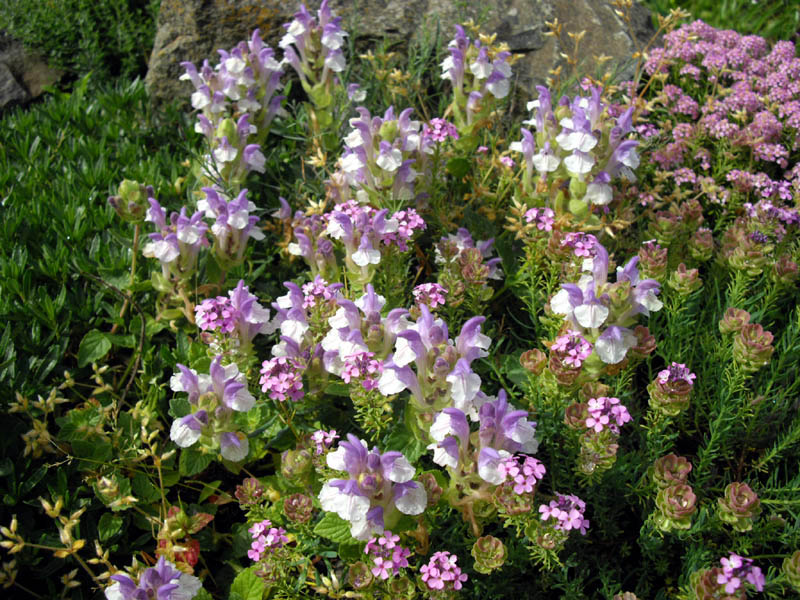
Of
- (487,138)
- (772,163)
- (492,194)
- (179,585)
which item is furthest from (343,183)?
(772,163)

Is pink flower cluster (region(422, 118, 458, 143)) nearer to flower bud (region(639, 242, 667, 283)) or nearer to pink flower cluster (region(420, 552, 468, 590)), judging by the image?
flower bud (region(639, 242, 667, 283))

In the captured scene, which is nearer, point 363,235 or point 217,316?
point 217,316

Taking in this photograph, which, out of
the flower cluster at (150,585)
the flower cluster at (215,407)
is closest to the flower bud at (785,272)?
the flower cluster at (215,407)

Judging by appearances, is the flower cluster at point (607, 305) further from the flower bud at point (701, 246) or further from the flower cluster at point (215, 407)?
the flower cluster at point (215, 407)

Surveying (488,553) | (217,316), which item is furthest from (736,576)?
(217,316)

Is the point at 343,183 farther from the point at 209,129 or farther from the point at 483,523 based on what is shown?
the point at 483,523

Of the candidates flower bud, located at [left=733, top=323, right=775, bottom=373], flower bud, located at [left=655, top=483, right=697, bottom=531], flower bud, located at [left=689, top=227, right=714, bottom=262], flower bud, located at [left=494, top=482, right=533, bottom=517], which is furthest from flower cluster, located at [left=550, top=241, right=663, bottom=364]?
flower bud, located at [left=689, top=227, right=714, bottom=262]

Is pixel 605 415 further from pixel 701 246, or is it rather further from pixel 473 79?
pixel 473 79
